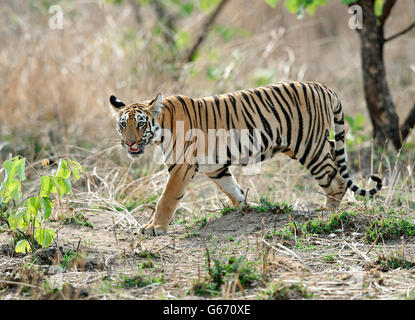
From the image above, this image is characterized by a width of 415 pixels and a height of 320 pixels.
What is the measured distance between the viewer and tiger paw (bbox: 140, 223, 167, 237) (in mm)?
4941

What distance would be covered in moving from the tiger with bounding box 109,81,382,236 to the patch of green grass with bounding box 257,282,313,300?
1.75 meters

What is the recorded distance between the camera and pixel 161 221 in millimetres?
4996

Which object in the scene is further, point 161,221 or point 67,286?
point 161,221

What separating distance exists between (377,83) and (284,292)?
4.60 m

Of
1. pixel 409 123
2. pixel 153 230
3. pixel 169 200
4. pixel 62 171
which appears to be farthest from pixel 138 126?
pixel 409 123

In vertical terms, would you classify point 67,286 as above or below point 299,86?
below

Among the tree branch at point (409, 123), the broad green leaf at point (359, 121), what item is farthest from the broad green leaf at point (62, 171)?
the tree branch at point (409, 123)

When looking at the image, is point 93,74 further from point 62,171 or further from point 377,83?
point 62,171

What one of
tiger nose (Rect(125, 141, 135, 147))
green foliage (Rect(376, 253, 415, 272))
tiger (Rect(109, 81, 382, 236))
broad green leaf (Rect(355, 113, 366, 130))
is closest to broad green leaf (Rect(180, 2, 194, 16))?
broad green leaf (Rect(355, 113, 366, 130))

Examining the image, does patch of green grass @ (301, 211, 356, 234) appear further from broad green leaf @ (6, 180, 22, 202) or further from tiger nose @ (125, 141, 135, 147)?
broad green leaf @ (6, 180, 22, 202)

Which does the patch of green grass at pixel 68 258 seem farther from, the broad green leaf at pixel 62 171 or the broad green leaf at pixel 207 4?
the broad green leaf at pixel 207 4

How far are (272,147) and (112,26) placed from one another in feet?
15.5
